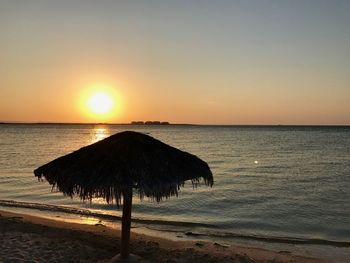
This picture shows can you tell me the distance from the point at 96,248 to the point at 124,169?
354 cm

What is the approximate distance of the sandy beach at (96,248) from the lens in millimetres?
9711

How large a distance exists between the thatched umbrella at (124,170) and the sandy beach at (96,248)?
2.02 metres

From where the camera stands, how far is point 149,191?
8023 millimetres

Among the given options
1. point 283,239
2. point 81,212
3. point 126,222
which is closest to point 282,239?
point 283,239

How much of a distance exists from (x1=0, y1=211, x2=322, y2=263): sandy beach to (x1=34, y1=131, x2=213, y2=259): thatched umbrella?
2.02 metres

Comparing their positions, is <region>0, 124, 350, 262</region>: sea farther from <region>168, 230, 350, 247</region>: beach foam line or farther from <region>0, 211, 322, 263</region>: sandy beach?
<region>0, 211, 322, 263</region>: sandy beach

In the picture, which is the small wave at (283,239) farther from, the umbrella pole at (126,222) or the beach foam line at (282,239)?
the umbrella pole at (126,222)

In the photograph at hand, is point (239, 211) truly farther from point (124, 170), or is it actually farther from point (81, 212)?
point (124, 170)

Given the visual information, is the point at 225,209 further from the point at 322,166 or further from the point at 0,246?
the point at 322,166

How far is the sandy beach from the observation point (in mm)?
9711

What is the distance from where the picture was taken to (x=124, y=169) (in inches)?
311

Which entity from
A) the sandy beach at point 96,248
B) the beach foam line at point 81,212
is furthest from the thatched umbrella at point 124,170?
the beach foam line at point 81,212

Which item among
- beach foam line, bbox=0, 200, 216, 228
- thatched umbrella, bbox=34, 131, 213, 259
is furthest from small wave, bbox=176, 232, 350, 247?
thatched umbrella, bbox=34, 131, 213, 259

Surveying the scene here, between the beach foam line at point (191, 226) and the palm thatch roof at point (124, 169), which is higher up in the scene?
the palm thatch roof at point (124, 169)
